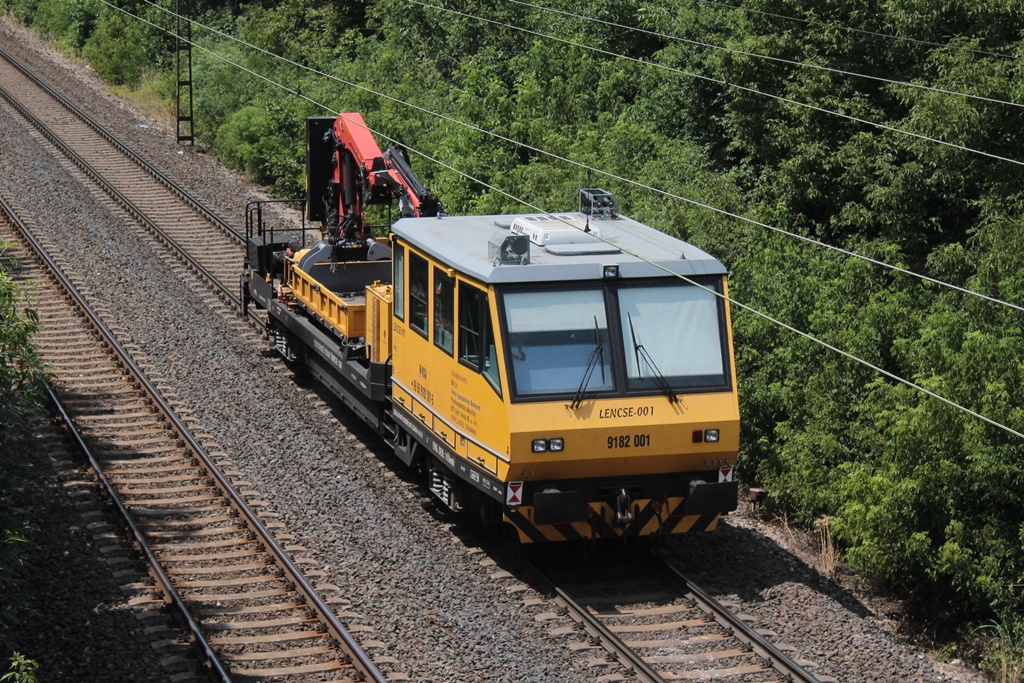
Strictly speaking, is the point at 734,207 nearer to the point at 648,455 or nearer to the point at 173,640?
the point at 648,455

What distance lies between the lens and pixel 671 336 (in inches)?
460

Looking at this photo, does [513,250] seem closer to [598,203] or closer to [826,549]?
[598,203]

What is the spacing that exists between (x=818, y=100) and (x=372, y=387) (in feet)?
37.3

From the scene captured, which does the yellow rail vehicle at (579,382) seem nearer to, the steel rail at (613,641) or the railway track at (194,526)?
the steel rail at (613,641)

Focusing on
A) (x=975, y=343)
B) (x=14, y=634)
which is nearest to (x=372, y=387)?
(x=14, y=634)

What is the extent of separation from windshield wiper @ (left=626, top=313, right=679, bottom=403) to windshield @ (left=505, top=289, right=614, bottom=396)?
0.26 meters

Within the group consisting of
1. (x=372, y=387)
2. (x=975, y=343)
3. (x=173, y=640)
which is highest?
(x=975, y=343)

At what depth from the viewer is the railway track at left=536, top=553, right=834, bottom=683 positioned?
33.5 feet

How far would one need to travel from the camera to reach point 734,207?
1878 cm

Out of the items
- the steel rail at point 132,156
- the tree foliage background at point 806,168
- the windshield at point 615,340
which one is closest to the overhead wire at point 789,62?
the tree foliage background at point 806,168

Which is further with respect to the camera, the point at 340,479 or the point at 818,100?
the point at 818,100

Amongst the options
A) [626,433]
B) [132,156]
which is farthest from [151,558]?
[132,156]

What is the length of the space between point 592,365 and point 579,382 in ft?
0.68

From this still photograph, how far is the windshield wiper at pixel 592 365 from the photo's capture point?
11234mm
